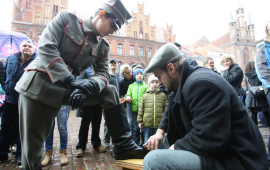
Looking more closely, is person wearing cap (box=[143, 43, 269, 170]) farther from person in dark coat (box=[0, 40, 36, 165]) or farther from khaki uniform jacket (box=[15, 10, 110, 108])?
person in dark coat (box=[0, 40, 36, 165])

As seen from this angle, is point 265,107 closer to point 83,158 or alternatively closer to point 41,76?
point 83,158

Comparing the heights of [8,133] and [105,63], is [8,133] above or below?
below

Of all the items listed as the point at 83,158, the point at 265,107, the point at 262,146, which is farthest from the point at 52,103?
the point at 265,107

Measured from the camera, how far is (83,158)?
3.00m

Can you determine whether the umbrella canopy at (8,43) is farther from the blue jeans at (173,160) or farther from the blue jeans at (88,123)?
the blue jeans at (173,160)

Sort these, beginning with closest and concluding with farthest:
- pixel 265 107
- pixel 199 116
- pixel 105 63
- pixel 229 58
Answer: pixel 199 116, pixel 105 63, pixel 265 107, pixel 229 58

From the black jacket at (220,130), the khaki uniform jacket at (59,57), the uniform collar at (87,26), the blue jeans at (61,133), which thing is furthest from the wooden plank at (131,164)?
the uniform collar at (87,26)

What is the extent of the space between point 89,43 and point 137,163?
1.40 metres

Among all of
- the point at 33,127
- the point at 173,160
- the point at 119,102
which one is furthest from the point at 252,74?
the point at 33,127

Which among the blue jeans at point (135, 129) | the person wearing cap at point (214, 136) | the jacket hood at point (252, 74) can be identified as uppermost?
the jacket hood at point (252, 74)

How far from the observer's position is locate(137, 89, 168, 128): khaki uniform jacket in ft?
12.7

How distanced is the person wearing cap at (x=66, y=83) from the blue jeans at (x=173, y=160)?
68 cm

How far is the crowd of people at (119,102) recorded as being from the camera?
1.21m

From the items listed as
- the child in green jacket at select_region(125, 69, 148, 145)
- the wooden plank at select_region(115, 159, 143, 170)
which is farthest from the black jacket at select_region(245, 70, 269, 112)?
the wooden plank at select_region(115, 159, 143, 170)
